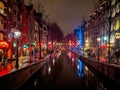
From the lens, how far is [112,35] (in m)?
69.4

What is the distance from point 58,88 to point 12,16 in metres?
31.0

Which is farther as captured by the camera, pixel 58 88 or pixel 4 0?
pixel 4 0

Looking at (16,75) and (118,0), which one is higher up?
(118,0)

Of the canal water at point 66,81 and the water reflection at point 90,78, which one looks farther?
the water reflection at point 90,78

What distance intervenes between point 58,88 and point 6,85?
436 inches

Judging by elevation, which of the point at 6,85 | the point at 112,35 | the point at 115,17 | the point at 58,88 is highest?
the point at 115,17

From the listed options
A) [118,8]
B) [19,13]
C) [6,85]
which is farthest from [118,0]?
[6,85]

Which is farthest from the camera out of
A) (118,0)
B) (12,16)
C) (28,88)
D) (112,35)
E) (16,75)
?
(112,35)

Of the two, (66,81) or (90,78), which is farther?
(90,78)

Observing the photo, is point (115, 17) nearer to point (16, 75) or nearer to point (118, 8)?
point (118, 8)

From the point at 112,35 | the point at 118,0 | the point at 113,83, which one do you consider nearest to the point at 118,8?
the point at 118,0

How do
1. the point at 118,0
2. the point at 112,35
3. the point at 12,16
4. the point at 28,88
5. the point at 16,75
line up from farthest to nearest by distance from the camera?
the point at 112,35, the point at 118,0, the point at 12,16, the point at 28,88, the point at 16,75

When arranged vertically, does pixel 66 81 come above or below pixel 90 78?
below

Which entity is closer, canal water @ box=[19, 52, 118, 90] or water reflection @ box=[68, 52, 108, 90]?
canal water @ box=[19, 52, 118, 90]
